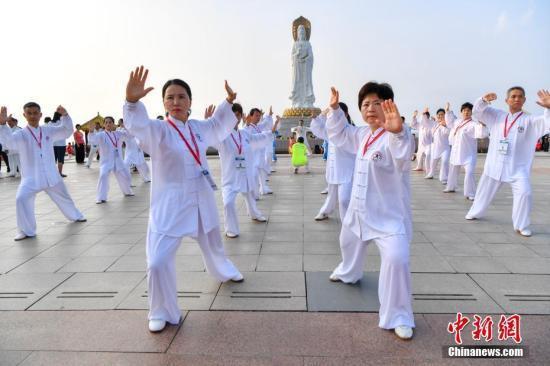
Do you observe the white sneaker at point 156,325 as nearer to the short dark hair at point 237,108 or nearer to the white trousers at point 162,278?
the white trousers at point 162,278

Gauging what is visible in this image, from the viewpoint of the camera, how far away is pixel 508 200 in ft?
26.6

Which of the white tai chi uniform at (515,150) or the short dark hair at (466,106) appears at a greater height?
the short dark hair at (466,106)

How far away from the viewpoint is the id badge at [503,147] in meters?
5.74

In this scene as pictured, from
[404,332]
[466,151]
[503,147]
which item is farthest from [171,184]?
[466,151]

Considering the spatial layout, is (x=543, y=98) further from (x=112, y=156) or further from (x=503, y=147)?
(x=112, y=156)

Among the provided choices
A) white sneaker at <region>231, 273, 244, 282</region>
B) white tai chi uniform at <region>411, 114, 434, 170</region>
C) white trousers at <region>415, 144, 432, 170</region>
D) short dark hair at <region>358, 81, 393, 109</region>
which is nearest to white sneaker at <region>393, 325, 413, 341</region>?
white sneaker at <region>231, 273, 244, 282</region>

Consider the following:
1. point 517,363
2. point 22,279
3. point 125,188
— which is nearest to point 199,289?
point 22,279

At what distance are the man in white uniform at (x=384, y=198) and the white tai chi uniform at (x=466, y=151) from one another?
20.1ft

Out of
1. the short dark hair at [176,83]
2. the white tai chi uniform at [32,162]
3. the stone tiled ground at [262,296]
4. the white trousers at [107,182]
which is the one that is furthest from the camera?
the white trousers at [107,182]

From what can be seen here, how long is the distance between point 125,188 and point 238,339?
25.7 ft

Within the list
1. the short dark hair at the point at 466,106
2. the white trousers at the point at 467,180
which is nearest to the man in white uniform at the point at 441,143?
the white trousers at the point at 467,180

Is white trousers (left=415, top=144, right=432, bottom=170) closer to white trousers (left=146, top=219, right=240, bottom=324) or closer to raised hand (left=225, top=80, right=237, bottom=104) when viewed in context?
raised hand (left=225, top=80, right=237, bottom=104)

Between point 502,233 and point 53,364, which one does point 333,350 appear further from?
point 502,233

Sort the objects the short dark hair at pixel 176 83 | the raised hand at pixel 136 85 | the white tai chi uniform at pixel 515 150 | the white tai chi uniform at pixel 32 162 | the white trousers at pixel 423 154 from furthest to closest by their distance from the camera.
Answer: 1. the white trousers at pixel 423 154
2. the white tai chi uniform at pixel 32 162
3. the white tai chi uniform at pixel 515 150
4. the short dark hair at pixel 176 83
5. the raised hand at pixel 136 85
